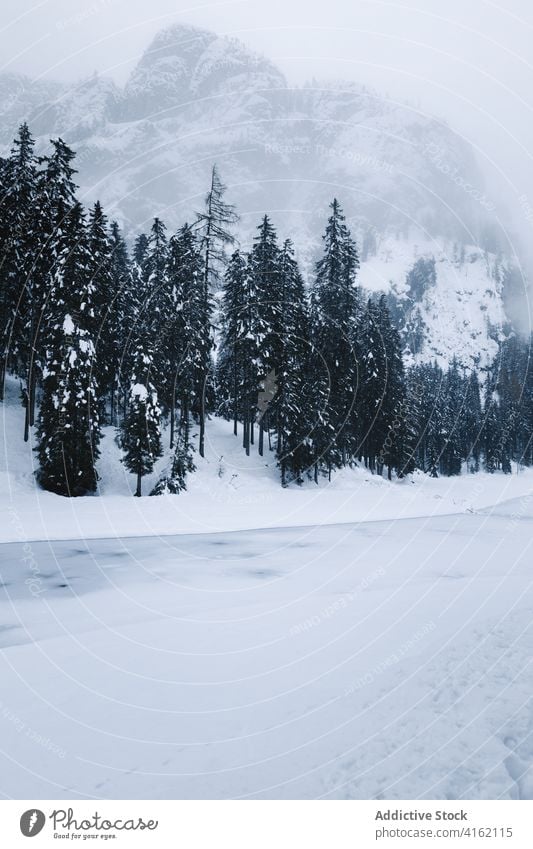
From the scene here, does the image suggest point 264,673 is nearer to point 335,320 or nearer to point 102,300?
point 102,300

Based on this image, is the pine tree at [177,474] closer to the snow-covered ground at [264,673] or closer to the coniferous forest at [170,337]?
the coniferous forest at [170,337]

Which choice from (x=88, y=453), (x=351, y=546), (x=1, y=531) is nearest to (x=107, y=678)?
(x=351, y=546)

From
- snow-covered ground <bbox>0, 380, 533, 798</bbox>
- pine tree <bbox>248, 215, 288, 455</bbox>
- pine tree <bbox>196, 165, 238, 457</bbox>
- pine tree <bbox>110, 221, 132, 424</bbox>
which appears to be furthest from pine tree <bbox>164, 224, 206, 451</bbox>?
snow-covered ground <bbox>0, 380, 533, 798</bbox>

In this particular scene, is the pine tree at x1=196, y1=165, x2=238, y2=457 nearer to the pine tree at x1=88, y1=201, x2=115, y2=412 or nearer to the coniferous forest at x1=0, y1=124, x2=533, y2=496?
the coniferous forest at x1=0, y1=124, x2=533, y2=496

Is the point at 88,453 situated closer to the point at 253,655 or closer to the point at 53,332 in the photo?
the point at 53,332

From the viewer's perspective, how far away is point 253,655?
6.20 meters

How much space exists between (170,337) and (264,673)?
99.4ft

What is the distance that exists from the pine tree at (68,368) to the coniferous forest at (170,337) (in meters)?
0.08

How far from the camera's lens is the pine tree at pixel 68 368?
25.8 meters

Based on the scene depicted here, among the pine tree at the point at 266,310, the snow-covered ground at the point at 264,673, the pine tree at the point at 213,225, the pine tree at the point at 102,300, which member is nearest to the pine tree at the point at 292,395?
the pine tree at the point at 266,310

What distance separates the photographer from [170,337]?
110ft

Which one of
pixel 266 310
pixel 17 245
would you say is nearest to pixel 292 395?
pixel 266 310

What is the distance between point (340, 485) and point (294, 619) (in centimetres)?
2792

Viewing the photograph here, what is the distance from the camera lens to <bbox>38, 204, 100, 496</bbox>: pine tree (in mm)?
25781
